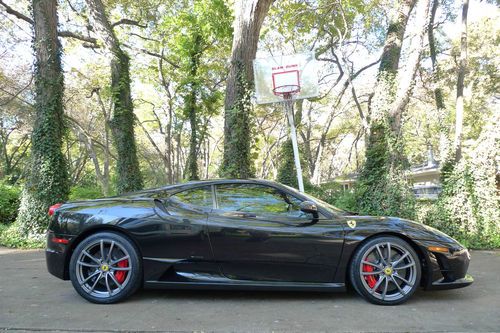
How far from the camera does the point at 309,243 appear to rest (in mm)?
3859

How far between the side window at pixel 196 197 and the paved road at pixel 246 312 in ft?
3.27

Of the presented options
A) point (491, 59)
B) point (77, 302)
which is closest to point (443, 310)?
point (77, 302)

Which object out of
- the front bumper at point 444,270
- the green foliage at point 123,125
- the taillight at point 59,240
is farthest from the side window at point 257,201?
the green foliage at point 123,125

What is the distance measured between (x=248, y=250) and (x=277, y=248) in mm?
289

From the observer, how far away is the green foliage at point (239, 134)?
28.6ft

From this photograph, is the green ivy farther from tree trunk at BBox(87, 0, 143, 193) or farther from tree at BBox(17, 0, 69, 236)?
tree trunk at BBox(87, 0, 143, 193)

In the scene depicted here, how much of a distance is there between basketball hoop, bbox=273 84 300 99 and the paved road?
4.38m

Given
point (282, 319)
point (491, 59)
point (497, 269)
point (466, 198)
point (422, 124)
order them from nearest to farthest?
point (282, 319) → point (497, 269) → point (466, 198) → point (491, 59) → point (422, 124)

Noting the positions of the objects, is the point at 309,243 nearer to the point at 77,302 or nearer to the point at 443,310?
the point at 443,310

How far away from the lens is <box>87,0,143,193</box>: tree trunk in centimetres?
1119

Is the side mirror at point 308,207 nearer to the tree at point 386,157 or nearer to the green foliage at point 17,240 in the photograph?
the tree at point 386,157

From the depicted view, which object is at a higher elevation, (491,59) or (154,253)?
(491,59)

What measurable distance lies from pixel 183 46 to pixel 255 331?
52.9ft

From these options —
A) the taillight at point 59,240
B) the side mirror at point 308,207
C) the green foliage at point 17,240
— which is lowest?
the green foliage at point 17,240
